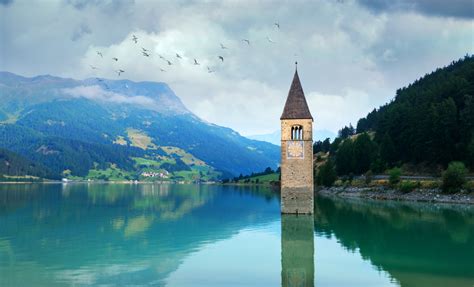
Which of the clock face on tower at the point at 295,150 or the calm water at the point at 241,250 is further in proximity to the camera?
the clock face on tower at the point at 295,150

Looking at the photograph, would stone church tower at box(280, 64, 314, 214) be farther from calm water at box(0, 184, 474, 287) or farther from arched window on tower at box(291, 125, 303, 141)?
calm water at box(0, 184, 474, 287)

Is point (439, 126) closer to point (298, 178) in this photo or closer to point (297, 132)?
point (297, 132)

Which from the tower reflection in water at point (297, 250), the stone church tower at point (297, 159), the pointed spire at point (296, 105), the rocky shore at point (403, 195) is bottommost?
the tower reflection in water at point (297, 250)

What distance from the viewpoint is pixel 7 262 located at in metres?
30.4

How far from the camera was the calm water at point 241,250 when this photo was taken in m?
26.2

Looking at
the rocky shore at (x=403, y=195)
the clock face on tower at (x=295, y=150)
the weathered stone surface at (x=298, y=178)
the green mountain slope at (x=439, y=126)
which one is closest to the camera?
the weathered stone surface at (x=298, y=178)

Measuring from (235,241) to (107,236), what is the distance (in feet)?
37.2

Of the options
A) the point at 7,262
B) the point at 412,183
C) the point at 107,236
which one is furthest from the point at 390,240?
the point at 412,183

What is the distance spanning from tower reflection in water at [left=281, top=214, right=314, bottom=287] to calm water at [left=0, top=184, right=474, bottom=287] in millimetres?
74

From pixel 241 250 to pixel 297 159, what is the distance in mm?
20095

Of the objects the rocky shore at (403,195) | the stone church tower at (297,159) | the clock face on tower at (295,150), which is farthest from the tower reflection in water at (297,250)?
the rocky shore at (403,195)

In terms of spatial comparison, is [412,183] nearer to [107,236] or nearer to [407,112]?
[407,112]

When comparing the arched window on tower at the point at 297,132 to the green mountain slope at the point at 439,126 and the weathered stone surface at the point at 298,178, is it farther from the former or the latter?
the green mountain slope at the point at 439,126

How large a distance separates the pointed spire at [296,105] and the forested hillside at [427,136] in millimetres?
34727
